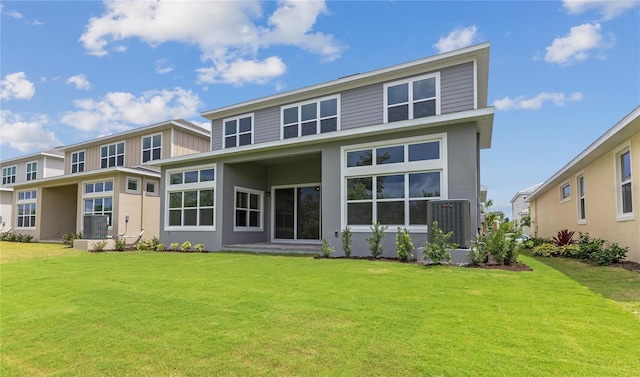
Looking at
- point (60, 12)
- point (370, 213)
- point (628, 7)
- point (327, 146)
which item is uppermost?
point (60, 12)

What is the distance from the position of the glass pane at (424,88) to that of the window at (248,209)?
7613mm

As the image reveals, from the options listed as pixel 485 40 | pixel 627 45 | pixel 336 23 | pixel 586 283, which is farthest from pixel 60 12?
pixel 627 45

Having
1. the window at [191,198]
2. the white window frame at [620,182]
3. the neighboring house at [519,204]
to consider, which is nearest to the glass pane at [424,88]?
the white window frame at [620,182]

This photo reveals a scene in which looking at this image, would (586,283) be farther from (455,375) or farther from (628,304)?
(455,375)

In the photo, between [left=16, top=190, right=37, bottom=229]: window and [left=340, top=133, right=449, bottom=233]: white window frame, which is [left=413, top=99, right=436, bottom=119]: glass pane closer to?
[left=340, top=133, right=449, bottom=233]: white window frame

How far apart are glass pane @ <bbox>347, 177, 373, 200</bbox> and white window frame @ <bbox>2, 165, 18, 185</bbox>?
30260 mm

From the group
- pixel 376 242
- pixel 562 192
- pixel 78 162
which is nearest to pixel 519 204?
pixel 562 192

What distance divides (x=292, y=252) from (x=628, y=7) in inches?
435

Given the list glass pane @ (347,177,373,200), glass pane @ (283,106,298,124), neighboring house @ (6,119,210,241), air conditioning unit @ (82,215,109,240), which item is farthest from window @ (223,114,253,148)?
air conditioning unit @ (82,215,109,240)

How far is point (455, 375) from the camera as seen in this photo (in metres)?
2.59

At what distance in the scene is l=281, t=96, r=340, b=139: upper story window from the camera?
42.8ft

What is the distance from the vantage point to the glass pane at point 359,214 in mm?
10719

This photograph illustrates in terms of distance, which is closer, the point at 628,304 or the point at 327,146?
the point at 628,304

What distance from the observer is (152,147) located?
19.8 metres
